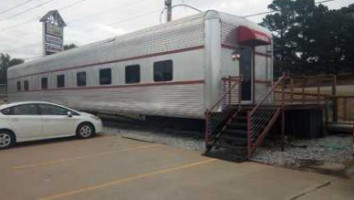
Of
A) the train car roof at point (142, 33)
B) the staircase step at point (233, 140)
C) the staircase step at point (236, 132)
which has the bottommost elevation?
the staircase step at point (233, 140)

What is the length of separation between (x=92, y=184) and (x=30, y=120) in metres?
5.96

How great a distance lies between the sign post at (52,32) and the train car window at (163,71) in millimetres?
18284

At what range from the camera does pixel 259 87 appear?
1370cm

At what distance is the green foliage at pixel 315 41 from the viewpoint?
46688 mm

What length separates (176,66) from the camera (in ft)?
42.2

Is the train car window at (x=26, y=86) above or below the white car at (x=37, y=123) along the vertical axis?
above

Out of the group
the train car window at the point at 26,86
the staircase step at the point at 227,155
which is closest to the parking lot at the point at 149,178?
the staircase step at the point at 227,155

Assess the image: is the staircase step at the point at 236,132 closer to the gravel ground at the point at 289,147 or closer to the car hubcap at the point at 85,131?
the gravel ground at the point at 289,147

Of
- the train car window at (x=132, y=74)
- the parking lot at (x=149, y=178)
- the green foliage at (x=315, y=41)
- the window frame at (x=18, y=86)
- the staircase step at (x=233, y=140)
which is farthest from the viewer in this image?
the green foliage at (x=315, y=41)

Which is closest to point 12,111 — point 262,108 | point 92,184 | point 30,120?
point 30,120

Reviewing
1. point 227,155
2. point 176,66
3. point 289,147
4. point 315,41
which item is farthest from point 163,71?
point 315,41

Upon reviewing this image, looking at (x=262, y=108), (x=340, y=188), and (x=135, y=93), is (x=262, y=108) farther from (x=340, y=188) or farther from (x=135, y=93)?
(x=135, y=93)

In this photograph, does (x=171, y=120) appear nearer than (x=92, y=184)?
No

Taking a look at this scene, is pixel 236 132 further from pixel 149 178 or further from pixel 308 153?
pixel 149 178
